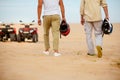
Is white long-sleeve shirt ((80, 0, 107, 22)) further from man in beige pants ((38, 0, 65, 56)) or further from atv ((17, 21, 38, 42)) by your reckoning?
atv ((17, 21, 38, 42))

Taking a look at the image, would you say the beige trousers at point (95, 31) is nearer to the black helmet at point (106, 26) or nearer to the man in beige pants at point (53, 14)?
the black helmet at point (106, 26)

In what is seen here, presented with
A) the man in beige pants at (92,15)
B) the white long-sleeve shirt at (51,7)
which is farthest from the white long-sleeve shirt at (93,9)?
the white long-sleeve shirt at (51,7)

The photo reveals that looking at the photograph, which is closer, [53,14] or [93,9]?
[53,14]

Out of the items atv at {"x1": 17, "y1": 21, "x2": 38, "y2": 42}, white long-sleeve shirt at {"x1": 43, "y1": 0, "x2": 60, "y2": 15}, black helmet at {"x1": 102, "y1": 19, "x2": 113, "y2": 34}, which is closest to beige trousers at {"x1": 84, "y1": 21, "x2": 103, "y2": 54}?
black helmet at {"x1": 102, "y1": 19, "x2": 113, "y2": 34}

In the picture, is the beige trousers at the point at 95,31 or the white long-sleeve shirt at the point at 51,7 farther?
the beige trousers at the point at 95,31

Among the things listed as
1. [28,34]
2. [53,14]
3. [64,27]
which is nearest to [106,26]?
[64,27]

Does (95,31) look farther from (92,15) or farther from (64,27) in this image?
(64,27)

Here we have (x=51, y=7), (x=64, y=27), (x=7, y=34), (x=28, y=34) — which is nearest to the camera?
(x=51, y=7)

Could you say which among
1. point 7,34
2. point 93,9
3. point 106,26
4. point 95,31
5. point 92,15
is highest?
point 93,9

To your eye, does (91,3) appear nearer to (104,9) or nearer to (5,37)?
(104,9)

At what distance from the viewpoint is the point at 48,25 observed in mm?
7402

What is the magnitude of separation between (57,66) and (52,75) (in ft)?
2.61

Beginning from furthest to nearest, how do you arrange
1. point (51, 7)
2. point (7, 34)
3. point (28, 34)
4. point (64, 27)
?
1. point (7, 34)
2. point (28, 34)
3. point (64, 27)
4. point (51, 7)

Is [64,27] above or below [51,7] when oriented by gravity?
below
